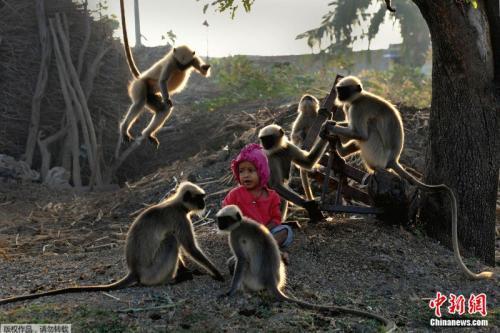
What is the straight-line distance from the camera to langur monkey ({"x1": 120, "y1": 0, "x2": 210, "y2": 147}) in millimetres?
7133

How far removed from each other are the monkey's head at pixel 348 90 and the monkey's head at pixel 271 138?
78cm

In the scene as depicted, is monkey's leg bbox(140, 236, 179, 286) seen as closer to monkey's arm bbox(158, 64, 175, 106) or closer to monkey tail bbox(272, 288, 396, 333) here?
monkey tail bbox(272, 288, 396, 333)

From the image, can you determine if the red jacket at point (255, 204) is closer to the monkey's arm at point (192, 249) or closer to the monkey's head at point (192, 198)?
the monkey's head at point (192, 198)

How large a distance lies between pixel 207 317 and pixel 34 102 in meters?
10.6

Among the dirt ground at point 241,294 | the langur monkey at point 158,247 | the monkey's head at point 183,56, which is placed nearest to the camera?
the dirt ground at point 241,294

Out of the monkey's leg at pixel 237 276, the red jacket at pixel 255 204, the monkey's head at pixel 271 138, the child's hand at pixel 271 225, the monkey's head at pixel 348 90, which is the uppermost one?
the monkey's head at pixel 348 90

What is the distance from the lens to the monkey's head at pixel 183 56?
23.7 feet

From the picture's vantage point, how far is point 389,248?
7395 millimetres

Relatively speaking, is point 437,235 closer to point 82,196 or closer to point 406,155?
point 406,155

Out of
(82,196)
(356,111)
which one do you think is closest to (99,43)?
(82,196)

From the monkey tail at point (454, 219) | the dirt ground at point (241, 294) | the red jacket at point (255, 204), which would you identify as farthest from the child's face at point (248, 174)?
the monkey tail at point (454, 219)

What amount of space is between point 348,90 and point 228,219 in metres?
2.62

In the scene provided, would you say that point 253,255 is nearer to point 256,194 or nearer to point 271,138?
point 256,194

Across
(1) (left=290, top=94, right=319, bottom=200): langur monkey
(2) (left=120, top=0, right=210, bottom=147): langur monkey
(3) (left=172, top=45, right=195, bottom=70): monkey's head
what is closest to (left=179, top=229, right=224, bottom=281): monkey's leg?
(2) (left=120, top=0, right=210, bottom=147): langur monkey
